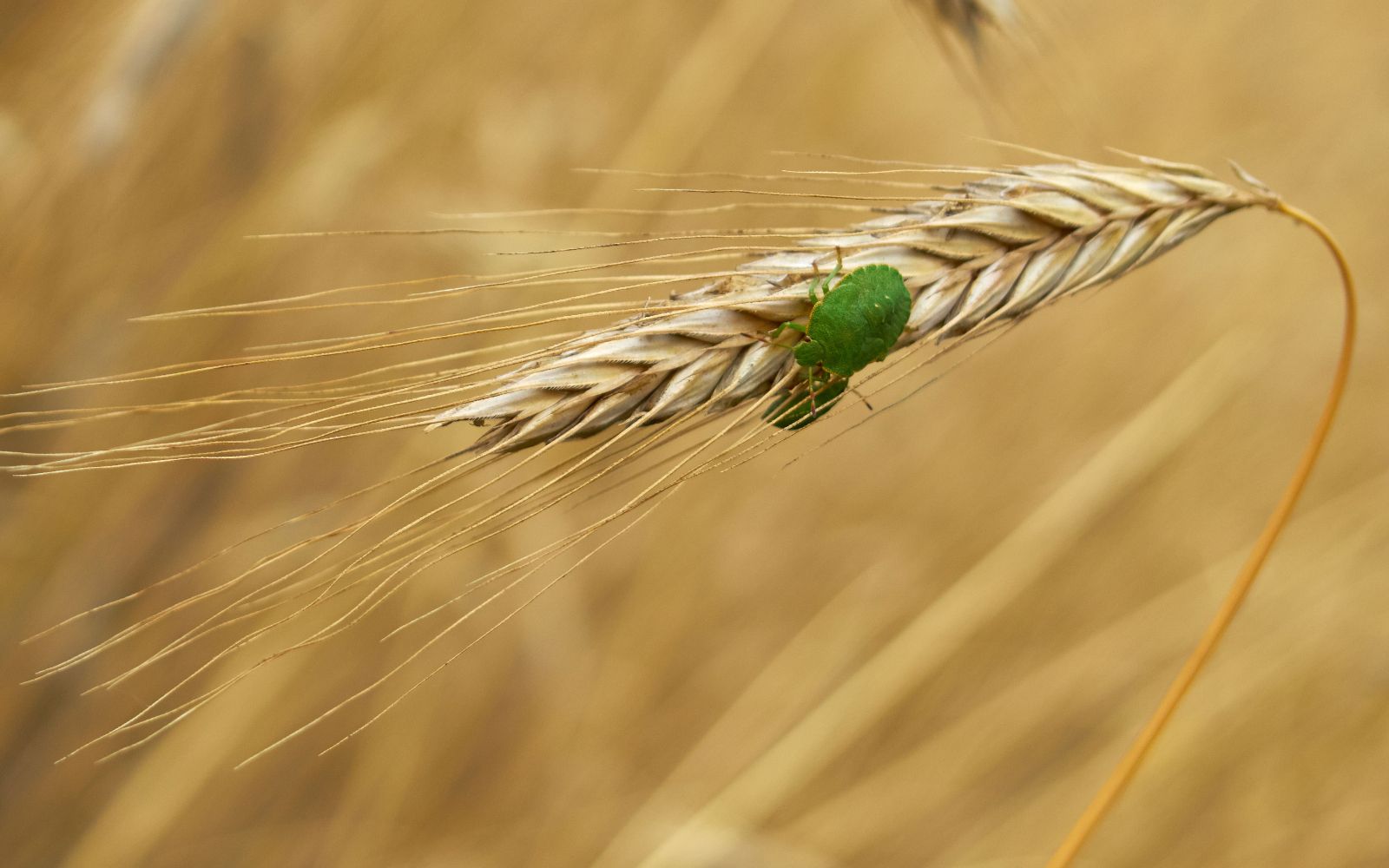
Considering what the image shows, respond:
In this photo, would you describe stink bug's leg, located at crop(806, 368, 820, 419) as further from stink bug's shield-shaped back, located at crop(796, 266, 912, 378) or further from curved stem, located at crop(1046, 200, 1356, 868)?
curved stem, located at crop(1046, 200, 1356, 868)

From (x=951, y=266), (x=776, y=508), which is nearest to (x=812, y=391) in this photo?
(x=951, y=266)

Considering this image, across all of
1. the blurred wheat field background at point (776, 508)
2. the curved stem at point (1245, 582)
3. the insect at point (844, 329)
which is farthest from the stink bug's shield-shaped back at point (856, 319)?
the blurred wheat field background at point (776, 508)

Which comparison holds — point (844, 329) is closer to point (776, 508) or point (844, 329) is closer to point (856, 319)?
point (856, 319)

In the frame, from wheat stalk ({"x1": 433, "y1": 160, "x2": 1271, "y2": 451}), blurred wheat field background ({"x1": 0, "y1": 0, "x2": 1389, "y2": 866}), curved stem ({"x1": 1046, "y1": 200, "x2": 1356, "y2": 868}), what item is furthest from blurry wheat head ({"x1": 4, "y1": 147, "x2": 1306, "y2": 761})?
blurred wheat field background ({"x1": 0, "y1": 0, "x2": 1389, "y2": 866})

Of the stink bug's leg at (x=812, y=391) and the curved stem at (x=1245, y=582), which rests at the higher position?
the stink bug's leg at (x=812, y=391)

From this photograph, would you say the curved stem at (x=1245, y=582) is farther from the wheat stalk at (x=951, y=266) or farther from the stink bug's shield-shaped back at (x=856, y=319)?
the stink bug's shield-shaped back at (x=856, y=319)

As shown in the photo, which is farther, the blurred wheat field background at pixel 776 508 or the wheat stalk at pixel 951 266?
the blurred wheat field background at pixel 776 508

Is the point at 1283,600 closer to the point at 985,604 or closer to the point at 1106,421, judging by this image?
the point at 1106,421

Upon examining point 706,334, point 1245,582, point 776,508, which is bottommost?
point 1245,582
